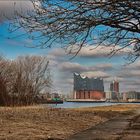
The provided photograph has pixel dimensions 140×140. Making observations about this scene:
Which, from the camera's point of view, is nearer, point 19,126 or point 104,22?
point 104,22

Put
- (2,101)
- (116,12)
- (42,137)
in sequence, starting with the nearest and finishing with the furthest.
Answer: (116,12) < (42,137) < (2,101)

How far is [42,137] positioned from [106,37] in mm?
3733

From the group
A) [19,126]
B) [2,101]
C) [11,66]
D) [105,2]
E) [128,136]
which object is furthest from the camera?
[11,66]

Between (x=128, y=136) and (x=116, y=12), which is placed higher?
(x=116, y=12)

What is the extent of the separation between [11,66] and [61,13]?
71382 mm

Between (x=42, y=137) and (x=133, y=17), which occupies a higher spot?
(x=133, y=17)

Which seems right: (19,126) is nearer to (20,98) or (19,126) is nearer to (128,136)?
(128,136)

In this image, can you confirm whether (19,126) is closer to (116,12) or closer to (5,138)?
(5,138)

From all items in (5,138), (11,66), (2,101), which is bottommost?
(5,138)

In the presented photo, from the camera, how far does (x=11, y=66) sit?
82562 mm

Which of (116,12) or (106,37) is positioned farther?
(106,37)

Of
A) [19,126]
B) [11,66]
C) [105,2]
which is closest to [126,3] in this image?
[105,2]

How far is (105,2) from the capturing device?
37.0 ft

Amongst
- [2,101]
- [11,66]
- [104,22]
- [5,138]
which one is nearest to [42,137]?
[5,138]
